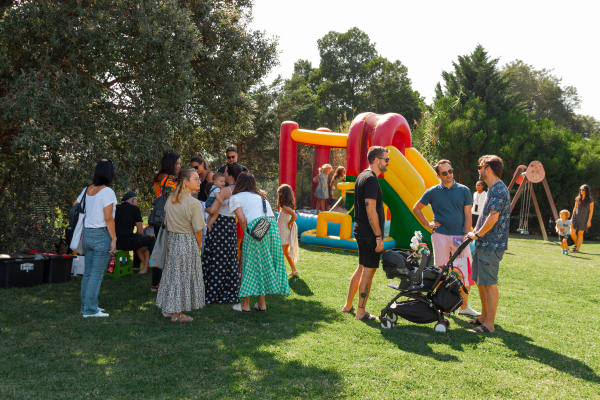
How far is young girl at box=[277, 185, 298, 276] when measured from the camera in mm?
7020

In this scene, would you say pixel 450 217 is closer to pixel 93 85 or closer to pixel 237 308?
pixel 237 308

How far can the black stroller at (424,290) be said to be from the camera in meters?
4.76

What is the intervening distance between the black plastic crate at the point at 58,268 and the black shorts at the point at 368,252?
4.59m

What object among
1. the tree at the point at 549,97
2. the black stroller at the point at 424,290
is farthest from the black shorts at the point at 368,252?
the tree at the point at 549,97

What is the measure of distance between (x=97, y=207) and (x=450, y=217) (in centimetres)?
399

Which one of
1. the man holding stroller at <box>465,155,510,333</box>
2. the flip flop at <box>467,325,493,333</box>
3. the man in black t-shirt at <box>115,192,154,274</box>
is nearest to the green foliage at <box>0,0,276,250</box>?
the man in black t-shirt at <box>115,192,154,274</box>

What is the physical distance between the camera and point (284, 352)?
404 centimetres

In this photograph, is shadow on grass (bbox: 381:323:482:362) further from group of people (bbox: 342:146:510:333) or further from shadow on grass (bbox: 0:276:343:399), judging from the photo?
shadow on grass (bbox: 0:276:343:399)

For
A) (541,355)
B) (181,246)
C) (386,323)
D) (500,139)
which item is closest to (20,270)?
(181,246)

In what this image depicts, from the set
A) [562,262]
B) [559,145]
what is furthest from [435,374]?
[559,145]

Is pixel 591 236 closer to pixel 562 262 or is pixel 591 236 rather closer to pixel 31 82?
pixel 562 262

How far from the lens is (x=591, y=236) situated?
19266 mm

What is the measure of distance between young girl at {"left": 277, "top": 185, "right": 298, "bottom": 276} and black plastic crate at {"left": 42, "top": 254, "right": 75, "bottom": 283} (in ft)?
10.7

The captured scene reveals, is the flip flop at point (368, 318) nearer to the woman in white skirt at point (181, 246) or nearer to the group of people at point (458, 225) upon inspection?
the group of people at point (458, 225)
